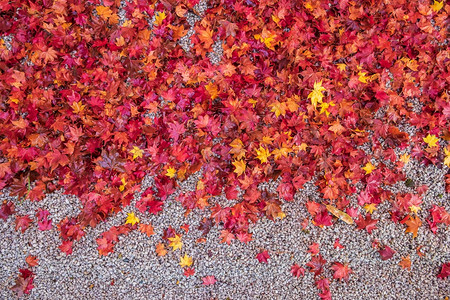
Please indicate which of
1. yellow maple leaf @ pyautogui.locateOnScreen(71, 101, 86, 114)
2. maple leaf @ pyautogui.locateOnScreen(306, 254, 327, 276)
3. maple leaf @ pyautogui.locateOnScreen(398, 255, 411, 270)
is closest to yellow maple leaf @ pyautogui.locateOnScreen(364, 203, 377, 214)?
maple leaf @ pyautogui.locateOnScreen(398, 255, 411, 270)

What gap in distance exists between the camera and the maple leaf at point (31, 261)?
2574 mm

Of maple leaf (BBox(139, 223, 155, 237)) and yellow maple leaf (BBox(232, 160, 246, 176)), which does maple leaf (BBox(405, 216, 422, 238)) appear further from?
maple leaf (BBox(139, 223, 155, 237))

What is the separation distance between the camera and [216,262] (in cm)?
261

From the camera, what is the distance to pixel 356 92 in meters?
2.75

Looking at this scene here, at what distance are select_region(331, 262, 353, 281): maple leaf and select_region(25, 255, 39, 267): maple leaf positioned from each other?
7.96 feet

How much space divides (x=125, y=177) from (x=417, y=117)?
8.30ft

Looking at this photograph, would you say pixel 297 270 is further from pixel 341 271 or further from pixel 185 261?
pixel 185 261

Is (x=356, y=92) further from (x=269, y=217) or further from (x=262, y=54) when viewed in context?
(x=269, y=217)

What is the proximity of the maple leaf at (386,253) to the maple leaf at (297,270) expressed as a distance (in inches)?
25.9

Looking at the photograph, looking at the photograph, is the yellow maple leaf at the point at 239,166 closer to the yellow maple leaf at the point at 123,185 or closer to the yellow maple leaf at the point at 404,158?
the yellow maple leaf at the point at 123,185

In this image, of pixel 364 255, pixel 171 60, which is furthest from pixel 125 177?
pixel 364 255

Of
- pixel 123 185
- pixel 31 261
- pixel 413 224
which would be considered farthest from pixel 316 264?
pixel 31 261

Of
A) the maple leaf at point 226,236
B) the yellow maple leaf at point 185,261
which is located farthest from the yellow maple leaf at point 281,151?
the yellow maple leaf at point 185,261

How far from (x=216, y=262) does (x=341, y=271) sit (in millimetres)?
1018
